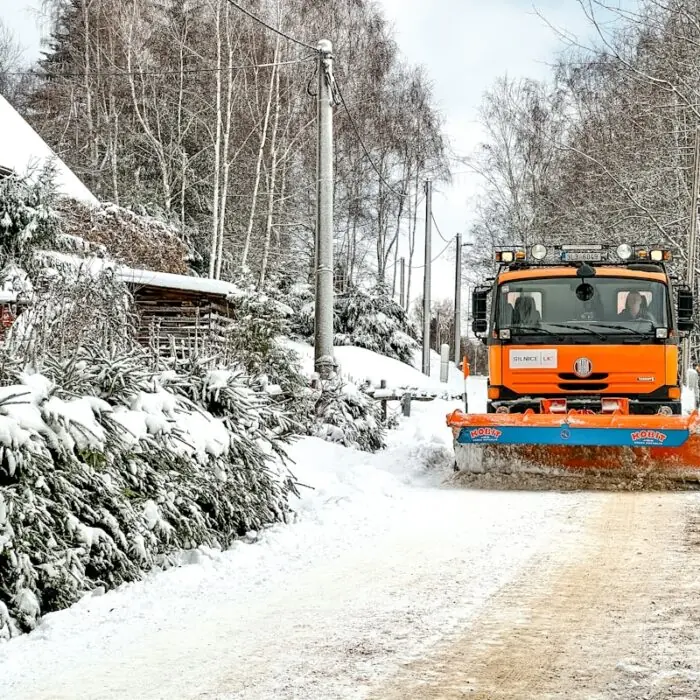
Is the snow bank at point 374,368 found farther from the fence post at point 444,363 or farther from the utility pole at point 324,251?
the utility pole at point 324,251

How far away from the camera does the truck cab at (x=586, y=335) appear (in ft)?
32.7

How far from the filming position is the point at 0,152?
68.6 feet

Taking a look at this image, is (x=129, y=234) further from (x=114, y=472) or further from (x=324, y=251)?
(x=114, y=472)

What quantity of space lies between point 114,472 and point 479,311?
20.2 ft

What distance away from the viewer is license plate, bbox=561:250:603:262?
11095 mm

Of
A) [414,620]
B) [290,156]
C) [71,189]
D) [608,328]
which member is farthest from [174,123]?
[414,620]

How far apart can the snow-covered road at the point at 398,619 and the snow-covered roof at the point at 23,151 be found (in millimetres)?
16069

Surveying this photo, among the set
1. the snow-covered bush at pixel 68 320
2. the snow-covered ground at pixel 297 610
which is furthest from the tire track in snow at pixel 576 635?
the snow-covered bush at pixel 68 320

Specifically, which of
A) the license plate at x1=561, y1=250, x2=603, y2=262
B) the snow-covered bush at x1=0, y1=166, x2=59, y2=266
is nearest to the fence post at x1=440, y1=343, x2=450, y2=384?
the snow-covered bush at x1=0, y1=166, x2=59, y2=266

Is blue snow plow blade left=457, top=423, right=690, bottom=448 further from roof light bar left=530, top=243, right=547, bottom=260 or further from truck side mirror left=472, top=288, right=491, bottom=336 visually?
roof light bar left=530, top=243, right=547, bottom=260

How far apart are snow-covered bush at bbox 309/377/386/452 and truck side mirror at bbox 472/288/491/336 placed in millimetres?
2540

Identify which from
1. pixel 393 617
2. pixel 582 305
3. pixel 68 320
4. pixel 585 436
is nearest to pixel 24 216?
pixel 68 320

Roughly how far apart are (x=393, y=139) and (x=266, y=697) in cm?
3732

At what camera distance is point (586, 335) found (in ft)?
32.9
